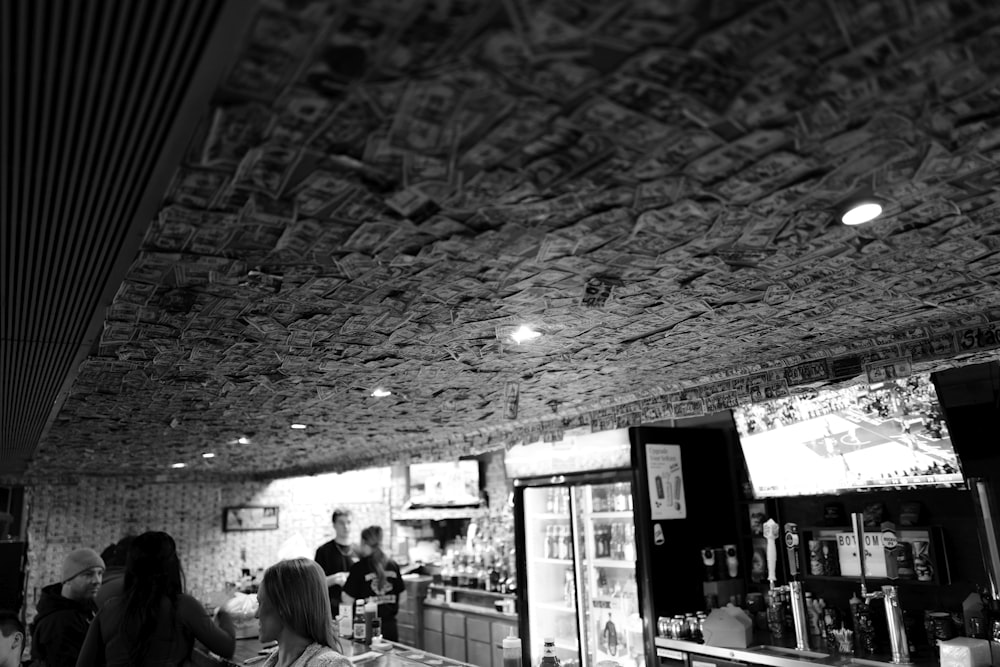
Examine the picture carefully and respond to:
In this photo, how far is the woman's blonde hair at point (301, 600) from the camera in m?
2.70

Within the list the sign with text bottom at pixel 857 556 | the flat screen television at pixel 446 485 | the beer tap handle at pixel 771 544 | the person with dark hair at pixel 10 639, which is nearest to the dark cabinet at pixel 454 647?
the flat screen television at pixel 446 485

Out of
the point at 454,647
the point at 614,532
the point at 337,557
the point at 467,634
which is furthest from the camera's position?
the point at 454,647

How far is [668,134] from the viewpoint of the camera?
1765 millimetres

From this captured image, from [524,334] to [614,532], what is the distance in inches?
125

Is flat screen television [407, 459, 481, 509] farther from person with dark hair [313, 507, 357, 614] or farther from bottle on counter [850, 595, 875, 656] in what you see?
bottle on counter [850, 595, 875, 656]

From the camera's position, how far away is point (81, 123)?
1468 mm

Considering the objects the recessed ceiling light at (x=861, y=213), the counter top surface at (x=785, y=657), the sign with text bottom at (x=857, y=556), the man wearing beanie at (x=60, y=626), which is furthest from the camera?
the sign with text bottom at (x=857, y=556)

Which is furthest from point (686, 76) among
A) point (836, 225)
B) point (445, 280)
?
point (445, 280)

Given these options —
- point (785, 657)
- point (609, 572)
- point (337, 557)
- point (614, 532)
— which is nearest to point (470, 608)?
point (337, 557)

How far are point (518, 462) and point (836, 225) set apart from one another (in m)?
4.76

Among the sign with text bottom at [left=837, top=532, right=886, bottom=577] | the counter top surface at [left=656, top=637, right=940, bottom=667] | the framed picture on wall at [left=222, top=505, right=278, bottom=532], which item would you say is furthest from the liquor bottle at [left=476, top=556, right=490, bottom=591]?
the framed picture on wall at [left=222, top=505, right=278, bottom=532]

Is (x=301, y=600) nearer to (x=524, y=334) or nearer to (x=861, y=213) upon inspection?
(x=524, y=334)

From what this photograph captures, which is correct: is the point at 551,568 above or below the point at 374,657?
above

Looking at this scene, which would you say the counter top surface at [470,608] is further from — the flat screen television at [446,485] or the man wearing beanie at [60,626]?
the man wearing beanie at [60,626]
